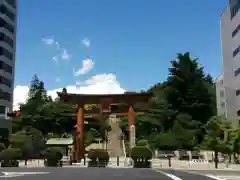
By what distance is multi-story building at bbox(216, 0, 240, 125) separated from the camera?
161ft

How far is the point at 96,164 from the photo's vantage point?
34.4 meters

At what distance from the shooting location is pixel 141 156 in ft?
109

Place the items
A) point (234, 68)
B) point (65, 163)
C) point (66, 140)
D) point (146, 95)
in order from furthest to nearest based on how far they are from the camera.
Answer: point (66, 140) < point (234, 68) < point (146, 95) < point (65, 163)

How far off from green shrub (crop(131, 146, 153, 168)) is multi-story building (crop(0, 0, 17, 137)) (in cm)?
3620

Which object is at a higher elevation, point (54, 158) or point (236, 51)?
point (236, 51)

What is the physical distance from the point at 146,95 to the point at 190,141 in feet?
33.5

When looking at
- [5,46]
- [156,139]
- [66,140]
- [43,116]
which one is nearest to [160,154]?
[156,139]

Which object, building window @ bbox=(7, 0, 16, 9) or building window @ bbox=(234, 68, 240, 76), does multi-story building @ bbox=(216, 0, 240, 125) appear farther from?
building window @ bbox=(7, 0, 16, 9)

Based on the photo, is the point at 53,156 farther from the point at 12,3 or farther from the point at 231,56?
the point at 12,3

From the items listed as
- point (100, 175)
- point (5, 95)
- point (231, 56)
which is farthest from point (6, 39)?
point (100, 175)

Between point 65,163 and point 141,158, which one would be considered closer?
point 141,158

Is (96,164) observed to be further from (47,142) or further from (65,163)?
(47,142)

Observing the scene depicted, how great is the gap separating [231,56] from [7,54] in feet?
127

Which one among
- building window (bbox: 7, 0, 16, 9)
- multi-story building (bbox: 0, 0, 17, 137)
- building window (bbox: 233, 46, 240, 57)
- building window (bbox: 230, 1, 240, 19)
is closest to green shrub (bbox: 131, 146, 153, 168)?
building window (bbox: 233, 46, 240, 57)
